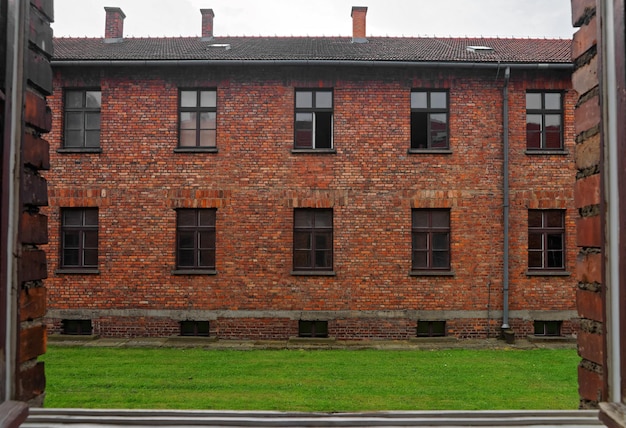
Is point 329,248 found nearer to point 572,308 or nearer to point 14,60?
point 572,308

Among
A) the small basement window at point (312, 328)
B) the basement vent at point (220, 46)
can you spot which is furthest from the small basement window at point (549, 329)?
the basement vent at point (220, 46)

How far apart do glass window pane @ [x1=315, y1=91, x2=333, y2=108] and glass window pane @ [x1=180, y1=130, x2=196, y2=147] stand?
346 centimetres

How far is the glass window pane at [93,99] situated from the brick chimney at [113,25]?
3989mm

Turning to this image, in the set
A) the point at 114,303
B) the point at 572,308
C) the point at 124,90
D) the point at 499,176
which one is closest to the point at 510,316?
the point at 572,308

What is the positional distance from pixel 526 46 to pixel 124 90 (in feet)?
41.0

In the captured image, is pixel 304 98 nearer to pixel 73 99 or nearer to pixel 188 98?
pixel 188 98

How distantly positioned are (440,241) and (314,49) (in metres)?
6.86

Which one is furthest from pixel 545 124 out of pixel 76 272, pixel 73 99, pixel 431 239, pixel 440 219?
pixel 76 272

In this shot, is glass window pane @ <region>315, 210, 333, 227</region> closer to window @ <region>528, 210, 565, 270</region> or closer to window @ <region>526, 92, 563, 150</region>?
window @ <region>528, 210, 565, 270</region>

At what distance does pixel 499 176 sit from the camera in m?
13.8

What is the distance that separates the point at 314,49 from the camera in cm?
1569

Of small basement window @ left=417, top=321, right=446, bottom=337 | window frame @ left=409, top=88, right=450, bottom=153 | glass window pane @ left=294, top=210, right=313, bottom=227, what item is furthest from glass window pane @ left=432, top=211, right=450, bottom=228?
glass window pane @ left=294, top=210, right=313, bottom=227

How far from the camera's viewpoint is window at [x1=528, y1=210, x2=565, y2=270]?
13.8 metres

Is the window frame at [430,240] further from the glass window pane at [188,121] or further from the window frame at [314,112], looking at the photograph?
the glass window pane at [188,121]
